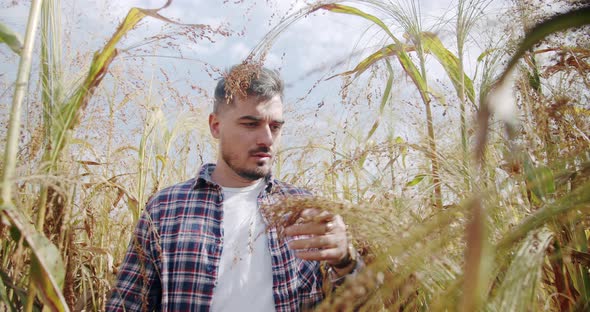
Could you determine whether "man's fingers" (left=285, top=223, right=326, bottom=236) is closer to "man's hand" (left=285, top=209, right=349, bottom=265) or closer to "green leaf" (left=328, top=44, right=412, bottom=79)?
"man's hand" (left=285, top=209, right=349, bottom=265)

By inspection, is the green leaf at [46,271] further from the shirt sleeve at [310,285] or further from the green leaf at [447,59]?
the green leaf at [447,59]

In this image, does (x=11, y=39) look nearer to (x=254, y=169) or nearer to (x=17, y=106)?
(x=17, y=106)

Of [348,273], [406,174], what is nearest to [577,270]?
[406,174]

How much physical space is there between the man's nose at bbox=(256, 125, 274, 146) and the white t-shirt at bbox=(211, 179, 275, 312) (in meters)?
0.27

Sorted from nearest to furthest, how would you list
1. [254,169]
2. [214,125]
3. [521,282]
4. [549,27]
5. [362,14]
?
[549,27] < [521,282] < [362,14] < [254,169] < [214,125]

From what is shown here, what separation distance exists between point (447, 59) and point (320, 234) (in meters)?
0.88

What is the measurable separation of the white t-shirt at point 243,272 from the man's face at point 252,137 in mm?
185

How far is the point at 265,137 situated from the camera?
178cm

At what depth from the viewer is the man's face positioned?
5.86 ft

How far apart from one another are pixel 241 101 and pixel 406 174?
0.83 meters

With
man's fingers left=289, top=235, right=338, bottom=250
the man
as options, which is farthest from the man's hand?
the man

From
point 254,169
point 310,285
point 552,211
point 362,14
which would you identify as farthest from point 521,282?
point 254,169

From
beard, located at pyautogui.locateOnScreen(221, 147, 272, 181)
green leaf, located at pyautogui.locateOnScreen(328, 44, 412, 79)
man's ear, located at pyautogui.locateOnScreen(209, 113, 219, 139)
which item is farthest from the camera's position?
man's ear, located at pyautogui.locateOnScreen(209, 113, 219, 139)

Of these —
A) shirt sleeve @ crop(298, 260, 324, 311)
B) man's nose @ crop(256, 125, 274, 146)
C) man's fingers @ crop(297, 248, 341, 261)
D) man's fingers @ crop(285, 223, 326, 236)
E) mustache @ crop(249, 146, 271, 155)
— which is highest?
man's nose @ crop(256, 125, 274, 146)
